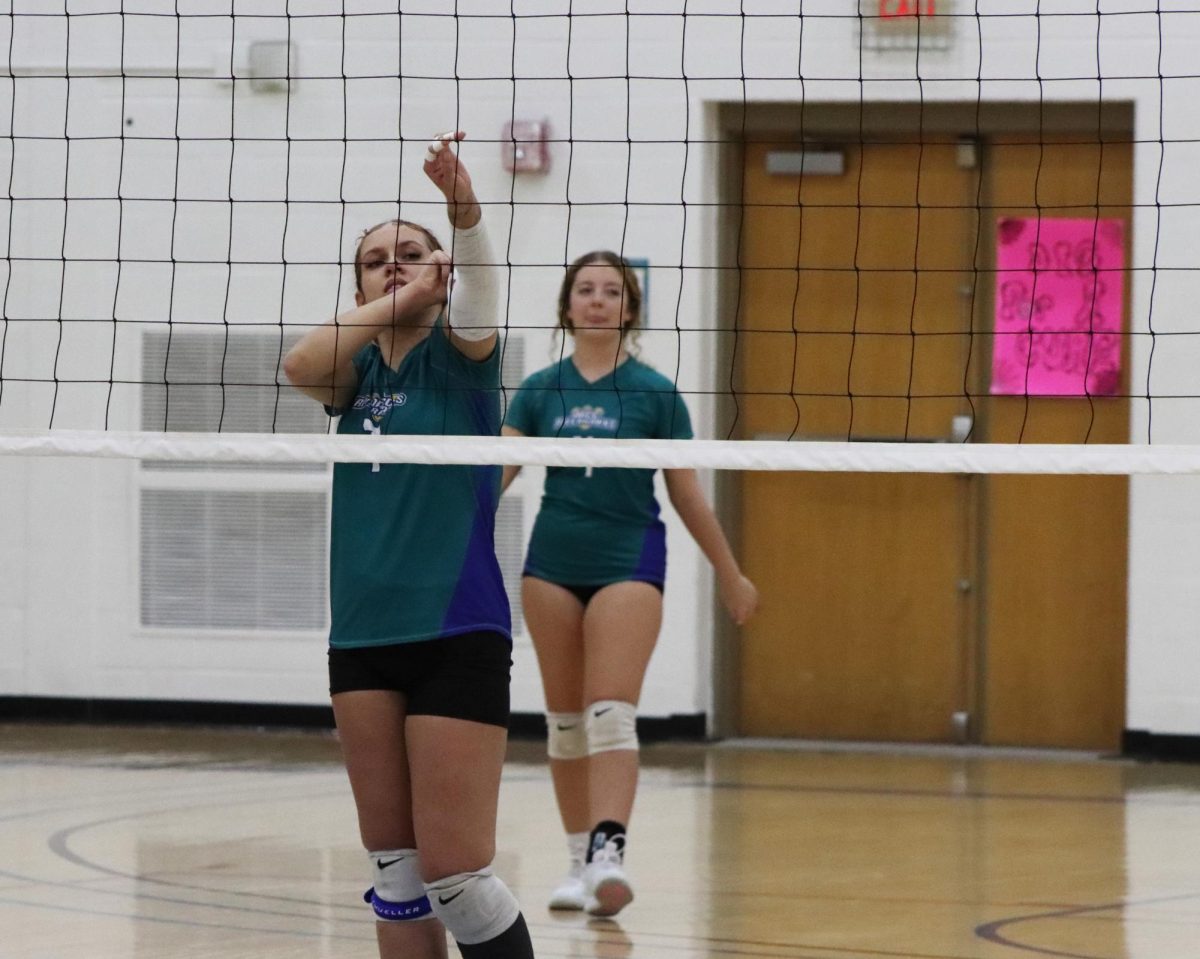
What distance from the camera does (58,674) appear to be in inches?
354

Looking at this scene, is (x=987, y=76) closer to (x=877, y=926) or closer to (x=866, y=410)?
(x=866, y=410)

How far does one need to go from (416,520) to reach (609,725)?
72.9 inches

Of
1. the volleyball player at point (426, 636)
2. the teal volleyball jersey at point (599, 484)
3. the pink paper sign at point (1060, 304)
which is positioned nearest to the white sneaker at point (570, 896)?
the teal volleyball jersey at point (599, 484)

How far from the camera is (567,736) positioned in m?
5.34

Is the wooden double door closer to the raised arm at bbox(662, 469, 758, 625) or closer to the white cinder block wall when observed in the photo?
the white cinder block wall

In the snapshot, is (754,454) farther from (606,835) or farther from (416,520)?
(606,835)

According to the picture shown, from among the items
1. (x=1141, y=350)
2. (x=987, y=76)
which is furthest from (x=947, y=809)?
(x=987, y=76)

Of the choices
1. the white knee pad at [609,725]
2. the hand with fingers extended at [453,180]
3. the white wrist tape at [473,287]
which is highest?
the hand with fingers extended at [453,180]

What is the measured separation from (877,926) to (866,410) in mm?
3799

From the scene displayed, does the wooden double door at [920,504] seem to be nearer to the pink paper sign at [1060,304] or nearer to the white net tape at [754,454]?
the pink paper sign at [1060,304]

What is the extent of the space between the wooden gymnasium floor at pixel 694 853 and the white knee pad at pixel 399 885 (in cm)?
135

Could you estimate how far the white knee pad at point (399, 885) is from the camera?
3385 millimetres

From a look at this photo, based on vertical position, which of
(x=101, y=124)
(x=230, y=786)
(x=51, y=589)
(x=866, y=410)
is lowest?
(x=230, y=786)

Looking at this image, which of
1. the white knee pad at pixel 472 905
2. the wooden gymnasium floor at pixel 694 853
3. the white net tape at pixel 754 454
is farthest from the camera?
the wooden gymnasium floor at pixel 694 853
